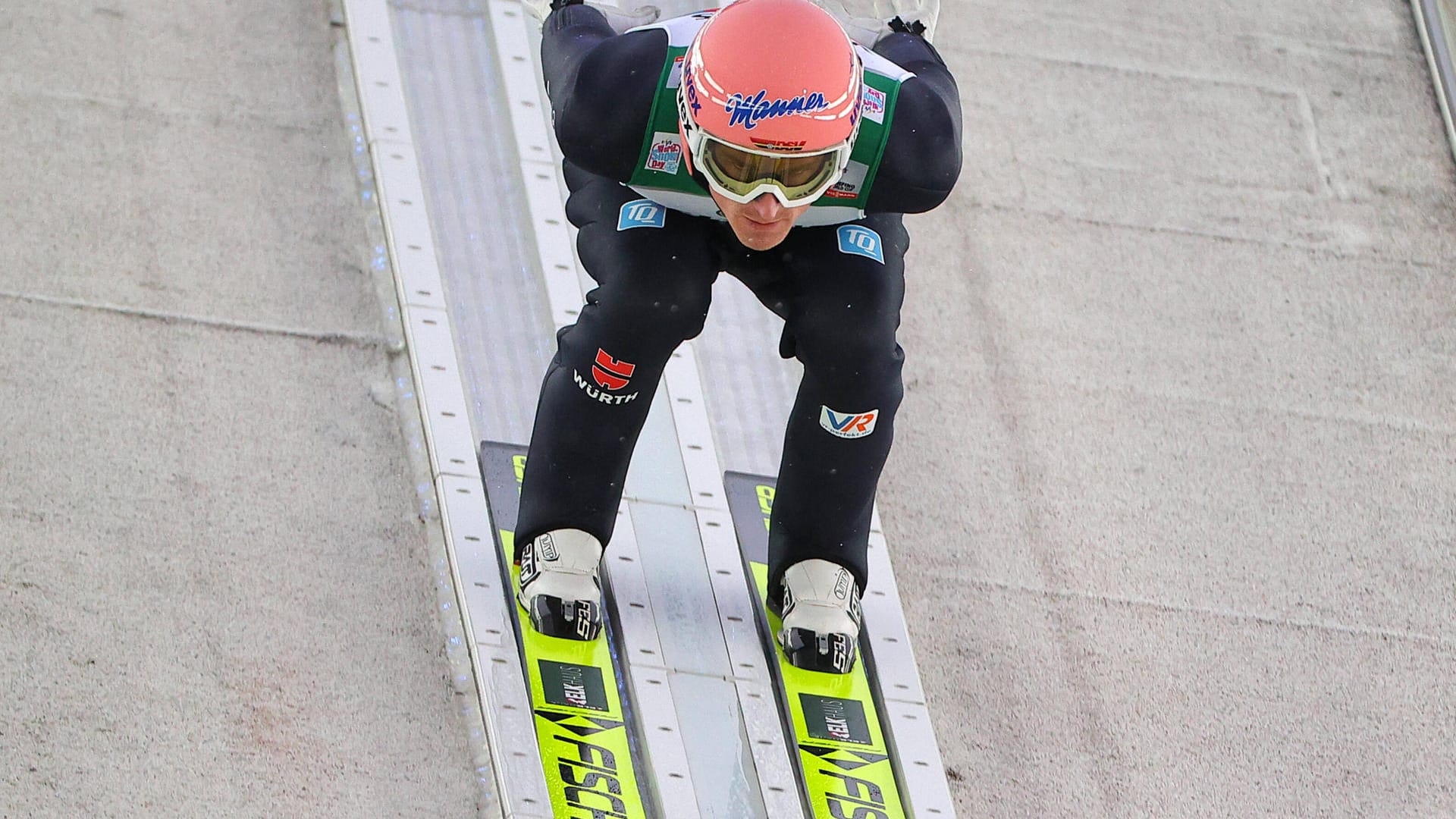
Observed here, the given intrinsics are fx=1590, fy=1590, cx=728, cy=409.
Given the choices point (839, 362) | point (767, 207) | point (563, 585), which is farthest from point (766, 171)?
point (563, 585)

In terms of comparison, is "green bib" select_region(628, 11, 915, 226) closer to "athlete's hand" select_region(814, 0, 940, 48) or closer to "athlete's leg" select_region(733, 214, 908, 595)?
"athlete's leg" select_region(733, 214, 908, 595)

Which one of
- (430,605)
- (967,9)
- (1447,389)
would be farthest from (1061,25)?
(430,605)

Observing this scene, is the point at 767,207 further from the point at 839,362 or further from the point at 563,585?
the point at 563,585

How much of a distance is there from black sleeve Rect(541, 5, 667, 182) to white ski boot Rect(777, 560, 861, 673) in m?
0.81

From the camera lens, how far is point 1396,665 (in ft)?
10.4

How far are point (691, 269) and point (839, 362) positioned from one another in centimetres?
29

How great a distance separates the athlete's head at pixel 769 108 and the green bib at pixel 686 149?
8 cm

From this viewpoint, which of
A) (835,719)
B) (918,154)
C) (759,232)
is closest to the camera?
(759,232)

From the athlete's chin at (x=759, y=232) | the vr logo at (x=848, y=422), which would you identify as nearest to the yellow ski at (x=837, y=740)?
the vr logo at (x=848, y=422)

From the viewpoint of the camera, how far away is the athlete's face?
233 cm

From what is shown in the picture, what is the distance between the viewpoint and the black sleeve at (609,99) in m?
2.46

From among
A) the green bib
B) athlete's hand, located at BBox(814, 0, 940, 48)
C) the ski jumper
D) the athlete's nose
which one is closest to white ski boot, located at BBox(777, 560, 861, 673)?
Result: the ski jumper

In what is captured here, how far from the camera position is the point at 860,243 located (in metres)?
2.63

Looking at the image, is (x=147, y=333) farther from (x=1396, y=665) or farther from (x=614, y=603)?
(x=1396, y=665)
